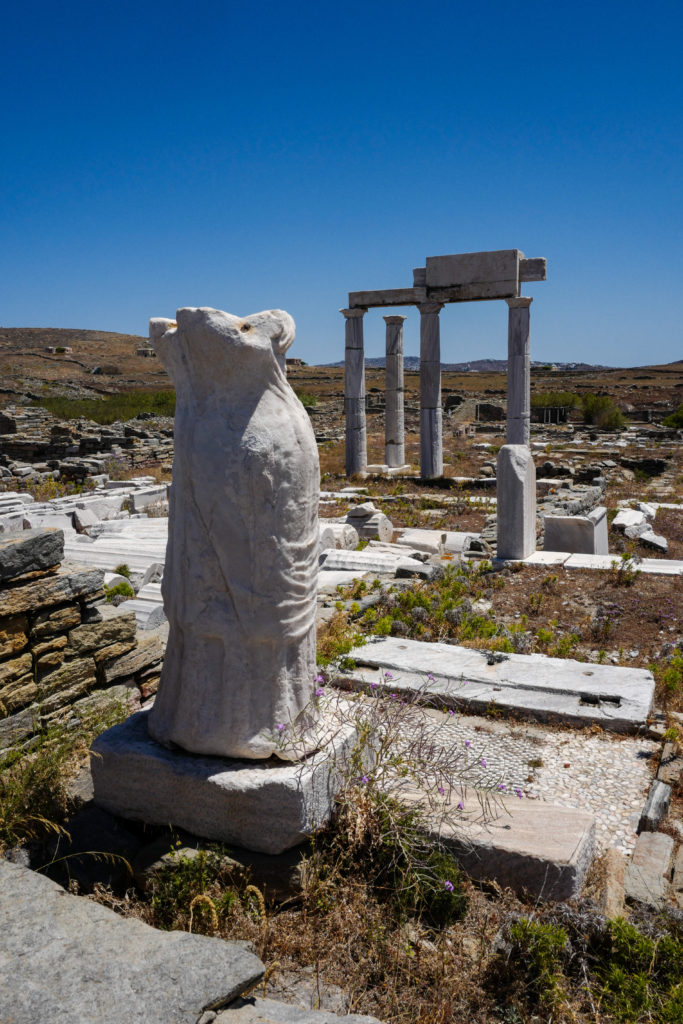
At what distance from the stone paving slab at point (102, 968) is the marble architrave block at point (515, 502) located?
335 inches

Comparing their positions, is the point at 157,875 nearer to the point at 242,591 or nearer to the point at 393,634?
the point at 242,591

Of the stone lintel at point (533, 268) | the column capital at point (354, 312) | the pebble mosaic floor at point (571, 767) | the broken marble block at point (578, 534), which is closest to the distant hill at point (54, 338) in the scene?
the column capital at point (354, 312)

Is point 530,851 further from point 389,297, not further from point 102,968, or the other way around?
point 389,297

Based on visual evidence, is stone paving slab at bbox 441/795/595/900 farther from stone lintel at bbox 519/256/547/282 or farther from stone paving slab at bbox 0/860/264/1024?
stone lintel at bbox 519/256/547/282

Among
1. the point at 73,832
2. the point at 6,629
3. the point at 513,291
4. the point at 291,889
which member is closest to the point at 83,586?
the point at 6,629

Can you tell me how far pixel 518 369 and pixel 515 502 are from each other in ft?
29.2

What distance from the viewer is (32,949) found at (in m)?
2.38

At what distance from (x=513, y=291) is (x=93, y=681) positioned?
608 inches

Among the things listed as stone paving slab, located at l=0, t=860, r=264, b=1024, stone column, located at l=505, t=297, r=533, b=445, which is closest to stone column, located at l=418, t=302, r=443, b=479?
stone column, located at l=505, t=297, r=533, b=445

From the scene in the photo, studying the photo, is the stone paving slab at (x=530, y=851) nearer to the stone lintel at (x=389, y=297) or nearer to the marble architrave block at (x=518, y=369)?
the marble architrave block at (x=518, y=369)

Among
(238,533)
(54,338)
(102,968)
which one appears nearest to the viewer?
(102,968)

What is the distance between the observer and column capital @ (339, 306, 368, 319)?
2040 cm

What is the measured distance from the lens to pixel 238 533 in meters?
3.17

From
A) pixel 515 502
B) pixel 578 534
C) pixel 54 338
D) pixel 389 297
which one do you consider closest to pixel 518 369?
pixel 389 297
